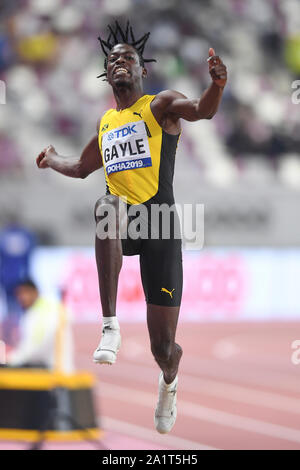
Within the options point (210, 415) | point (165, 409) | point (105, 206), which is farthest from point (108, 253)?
point (210, 415)

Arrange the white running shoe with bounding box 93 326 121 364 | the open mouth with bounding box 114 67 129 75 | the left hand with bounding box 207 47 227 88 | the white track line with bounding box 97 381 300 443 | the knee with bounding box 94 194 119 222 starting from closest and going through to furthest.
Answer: the left hand with bounding box 207 47 227 88 < the white running shoe with bounding box 93 326 121 364 < the knee with bounding box 94 194 119 222 < the open mouth with bounding box 114 67 129 75 < the white track line with bounding box 97 381 300 443

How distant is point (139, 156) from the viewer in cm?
426

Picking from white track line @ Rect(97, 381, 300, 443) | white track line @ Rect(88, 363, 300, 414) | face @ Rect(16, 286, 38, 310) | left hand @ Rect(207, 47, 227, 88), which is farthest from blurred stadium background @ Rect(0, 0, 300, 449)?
left hand @ Rect(207, 47, 227, 88)

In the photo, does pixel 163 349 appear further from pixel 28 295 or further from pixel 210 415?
pixel 210 415

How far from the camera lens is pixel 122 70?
4176mm

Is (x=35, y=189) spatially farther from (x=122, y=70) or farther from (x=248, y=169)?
(x=122, y=70)

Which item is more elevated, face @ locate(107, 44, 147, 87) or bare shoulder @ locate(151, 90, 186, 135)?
face @ locate(107, 44, 147, 87)

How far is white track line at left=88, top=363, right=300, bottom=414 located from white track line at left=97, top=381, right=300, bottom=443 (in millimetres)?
793

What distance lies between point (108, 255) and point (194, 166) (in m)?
14.1

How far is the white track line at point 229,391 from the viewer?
12.0 meters

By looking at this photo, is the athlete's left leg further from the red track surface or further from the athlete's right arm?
the red track surface

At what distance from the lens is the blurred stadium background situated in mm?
16750

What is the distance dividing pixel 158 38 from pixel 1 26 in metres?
3.68
